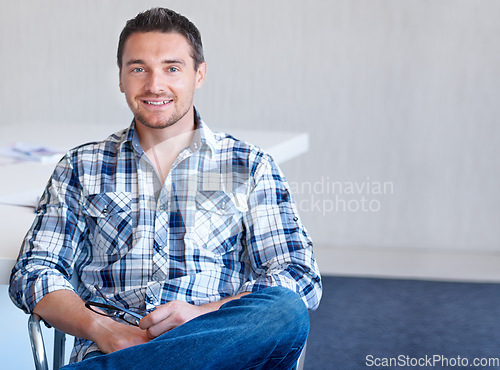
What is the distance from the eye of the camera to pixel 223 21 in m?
3.45

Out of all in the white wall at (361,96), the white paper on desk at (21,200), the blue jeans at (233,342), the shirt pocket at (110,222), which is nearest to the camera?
the blue jeans at (233,342)

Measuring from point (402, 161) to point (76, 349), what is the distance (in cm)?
245

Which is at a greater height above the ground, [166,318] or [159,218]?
[159,218]

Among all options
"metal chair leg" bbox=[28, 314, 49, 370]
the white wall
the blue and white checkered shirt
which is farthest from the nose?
the white wall

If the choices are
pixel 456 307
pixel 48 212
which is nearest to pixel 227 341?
pixel 48 212

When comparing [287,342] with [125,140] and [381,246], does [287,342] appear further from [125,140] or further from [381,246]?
[381,246]

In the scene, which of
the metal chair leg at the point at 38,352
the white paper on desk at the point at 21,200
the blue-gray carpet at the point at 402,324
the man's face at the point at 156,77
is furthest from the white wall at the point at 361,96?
the metal chair leg at the point at 38,352

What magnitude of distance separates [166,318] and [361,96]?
7.99 ft

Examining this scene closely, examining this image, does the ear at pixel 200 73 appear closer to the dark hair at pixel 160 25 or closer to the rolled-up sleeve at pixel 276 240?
the dark hair at pixel 160 25

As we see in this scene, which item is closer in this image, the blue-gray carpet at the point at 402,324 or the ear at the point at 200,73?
the ear at the point at 200,73

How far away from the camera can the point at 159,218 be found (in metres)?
1.36

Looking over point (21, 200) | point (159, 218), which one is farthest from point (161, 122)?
point (21, 200)

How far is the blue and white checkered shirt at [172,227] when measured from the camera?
133 centimetres

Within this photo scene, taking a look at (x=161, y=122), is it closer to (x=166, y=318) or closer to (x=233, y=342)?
(x=166, y=318)
